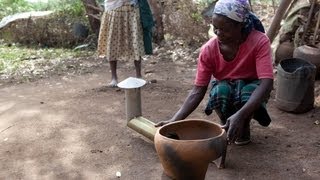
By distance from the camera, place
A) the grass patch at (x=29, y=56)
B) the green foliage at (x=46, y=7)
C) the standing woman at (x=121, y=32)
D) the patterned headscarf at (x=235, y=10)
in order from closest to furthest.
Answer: the patterned headscarf at (x=235, y=10)
the standing woman at (x=121, y=32)
the grass patch at (x=29, y=56)
the green foliage at (x=46, y=7)

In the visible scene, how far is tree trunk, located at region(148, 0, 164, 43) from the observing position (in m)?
6.62

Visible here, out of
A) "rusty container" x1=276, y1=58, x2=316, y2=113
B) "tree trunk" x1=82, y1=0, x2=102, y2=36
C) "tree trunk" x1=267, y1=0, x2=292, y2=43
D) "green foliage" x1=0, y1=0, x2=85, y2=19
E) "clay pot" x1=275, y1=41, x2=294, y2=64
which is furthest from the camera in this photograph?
"green foliage" x1=0, y1=0, x2=85, y2=19

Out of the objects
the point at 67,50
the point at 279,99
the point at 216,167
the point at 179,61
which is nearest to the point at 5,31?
the point at 67,50

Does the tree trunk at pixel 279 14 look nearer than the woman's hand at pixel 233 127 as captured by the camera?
No

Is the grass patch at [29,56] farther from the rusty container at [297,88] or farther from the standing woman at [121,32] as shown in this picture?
the rusty container at [297,88]

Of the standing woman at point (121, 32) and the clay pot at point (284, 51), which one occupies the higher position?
the standing woman at point (121, 32)

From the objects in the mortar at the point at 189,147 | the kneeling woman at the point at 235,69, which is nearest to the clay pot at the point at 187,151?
the mortar at the point at 189,147

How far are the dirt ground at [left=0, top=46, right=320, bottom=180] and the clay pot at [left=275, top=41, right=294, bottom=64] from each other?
107 centimetres

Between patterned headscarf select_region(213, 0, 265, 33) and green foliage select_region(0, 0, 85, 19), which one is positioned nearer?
patterned headscarf select_region(213, 0, 265, 33)

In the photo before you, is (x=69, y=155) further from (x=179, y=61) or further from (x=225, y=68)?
(x=179, y=61)

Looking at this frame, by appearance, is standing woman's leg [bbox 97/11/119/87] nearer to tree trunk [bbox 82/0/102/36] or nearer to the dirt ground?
the dirt ground

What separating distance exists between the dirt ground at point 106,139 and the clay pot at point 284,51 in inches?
42.2

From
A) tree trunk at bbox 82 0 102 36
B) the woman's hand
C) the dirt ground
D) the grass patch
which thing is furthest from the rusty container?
tree trunk at bbox 82 0 102 36

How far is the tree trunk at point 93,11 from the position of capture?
696 cm
